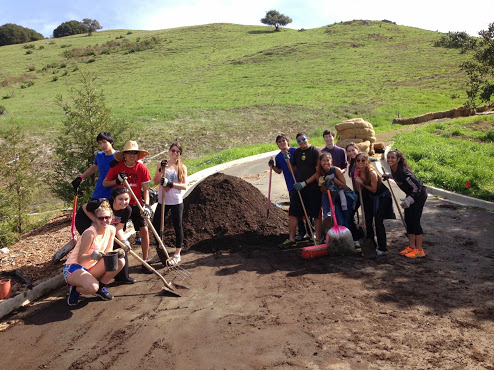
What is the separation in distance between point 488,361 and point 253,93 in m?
34.3

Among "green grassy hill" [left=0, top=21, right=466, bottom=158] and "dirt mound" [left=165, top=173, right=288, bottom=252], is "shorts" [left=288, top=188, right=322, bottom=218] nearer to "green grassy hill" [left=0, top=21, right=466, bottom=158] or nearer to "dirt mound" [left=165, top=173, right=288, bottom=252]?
"dirt mound" [left=165, top=173, right=288, bottom=252]

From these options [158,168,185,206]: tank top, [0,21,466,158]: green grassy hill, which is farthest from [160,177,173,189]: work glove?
[0,21,466,158]: green grassy hill

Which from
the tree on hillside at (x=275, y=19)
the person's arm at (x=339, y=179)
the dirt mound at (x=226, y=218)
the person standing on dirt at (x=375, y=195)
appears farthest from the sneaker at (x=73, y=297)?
the tree on hillside at (x=275, y=19)

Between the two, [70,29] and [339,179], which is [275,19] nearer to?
[70,29]

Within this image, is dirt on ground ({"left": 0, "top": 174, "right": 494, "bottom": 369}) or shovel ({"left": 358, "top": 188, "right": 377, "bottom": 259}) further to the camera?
shovel ({"left": 358, "top": 188, "right": 377, "bottom": 259})

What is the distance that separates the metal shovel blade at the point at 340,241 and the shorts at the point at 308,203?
0.60 meters

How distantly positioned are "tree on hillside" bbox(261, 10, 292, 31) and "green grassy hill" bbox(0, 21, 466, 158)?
8767 millimetres

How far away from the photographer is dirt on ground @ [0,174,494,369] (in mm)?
3945

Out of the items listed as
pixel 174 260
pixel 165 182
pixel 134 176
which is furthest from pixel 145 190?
pixel 174 260

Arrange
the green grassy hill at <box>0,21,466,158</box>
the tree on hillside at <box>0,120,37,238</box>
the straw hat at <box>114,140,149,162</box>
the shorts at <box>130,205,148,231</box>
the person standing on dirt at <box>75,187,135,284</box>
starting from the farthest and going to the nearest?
the green grassy hill at <box>0,21,466,158</box>, the tree on hillside at <box>0,120,37,238</box>, the shorts at <box>130,205,148,231</box>, the straw hat at <box>114,140,149,162</box>, the person standing on dirt at <box>75,187,135,284</box>

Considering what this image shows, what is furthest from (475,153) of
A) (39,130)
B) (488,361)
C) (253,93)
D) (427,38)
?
(427,38)

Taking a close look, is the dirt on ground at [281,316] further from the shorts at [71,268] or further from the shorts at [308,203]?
the shorts at [308,203]

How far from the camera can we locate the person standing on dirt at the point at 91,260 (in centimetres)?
509

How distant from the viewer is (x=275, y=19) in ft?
273
